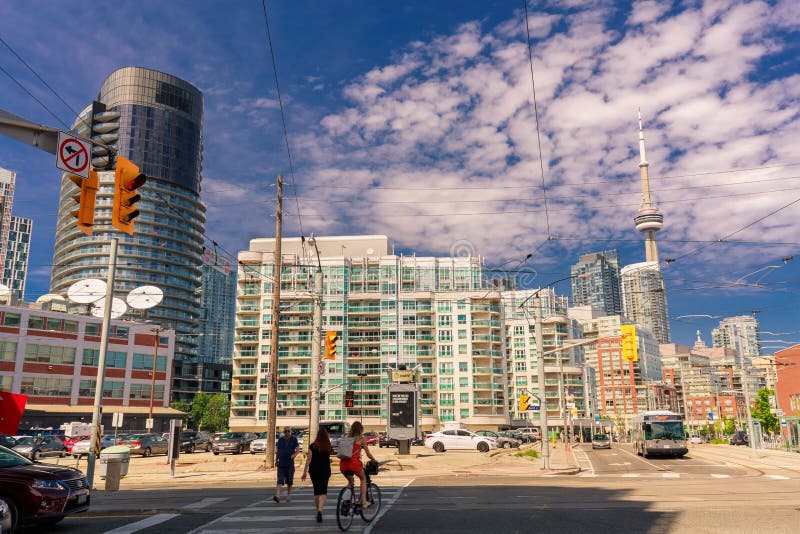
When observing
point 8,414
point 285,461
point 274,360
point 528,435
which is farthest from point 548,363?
point 8,414

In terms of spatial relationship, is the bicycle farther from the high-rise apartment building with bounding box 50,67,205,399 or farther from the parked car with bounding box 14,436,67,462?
the high-rise apartment building with bounding box 50,67,205,399

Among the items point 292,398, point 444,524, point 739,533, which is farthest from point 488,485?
point 292,398

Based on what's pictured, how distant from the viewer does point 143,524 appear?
1210cm

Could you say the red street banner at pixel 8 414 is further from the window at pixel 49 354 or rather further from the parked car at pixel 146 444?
the window at pixel 49 354

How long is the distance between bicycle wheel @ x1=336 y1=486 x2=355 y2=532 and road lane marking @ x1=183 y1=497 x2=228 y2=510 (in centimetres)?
477

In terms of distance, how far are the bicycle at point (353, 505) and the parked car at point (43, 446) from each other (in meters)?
36.6

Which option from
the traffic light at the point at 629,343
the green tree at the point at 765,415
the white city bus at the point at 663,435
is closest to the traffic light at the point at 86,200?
the traffic light at the point at 629,343

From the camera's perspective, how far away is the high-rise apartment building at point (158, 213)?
14688 cm

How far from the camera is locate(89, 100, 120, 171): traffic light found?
11.4 meters

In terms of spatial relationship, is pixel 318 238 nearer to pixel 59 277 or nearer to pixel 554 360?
pixel 554 360

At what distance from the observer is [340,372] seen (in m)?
101

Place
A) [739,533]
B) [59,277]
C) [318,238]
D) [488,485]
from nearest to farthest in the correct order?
1. [739,533]
2. [488,485]
3. [318,238]
4. [59,277]

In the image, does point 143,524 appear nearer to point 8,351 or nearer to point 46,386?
point 8,351

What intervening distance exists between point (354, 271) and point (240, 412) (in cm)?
2941
